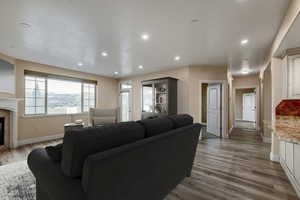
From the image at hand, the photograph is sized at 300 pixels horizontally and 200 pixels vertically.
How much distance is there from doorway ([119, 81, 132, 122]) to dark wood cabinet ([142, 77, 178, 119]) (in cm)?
139

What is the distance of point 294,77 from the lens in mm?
2271

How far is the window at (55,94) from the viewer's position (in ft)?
14.1

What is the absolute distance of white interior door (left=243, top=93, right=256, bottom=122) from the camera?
845cm

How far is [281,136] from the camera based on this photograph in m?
1.38

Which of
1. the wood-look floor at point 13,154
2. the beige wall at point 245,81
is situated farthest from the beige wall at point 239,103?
the wood-look floor at point 13,154

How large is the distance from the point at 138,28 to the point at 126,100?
184 inches

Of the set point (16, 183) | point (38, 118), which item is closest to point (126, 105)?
point (38, 118)

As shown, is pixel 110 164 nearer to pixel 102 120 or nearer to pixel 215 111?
pixel 102 120

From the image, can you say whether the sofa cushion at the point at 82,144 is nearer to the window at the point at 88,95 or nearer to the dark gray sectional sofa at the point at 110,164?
the dark gray sectional sofa at the point at 110,164

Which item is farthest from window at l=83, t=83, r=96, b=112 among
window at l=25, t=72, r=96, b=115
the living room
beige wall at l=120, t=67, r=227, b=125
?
beige wall at l=120, t=67, r=227, b=125

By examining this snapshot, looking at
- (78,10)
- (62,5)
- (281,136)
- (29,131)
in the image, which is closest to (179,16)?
(78,10)

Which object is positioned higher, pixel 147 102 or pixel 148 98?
pixel 148 98

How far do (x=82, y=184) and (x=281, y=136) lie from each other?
72.3 inches

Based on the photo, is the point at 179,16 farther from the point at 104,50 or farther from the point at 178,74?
the point at 178,74
